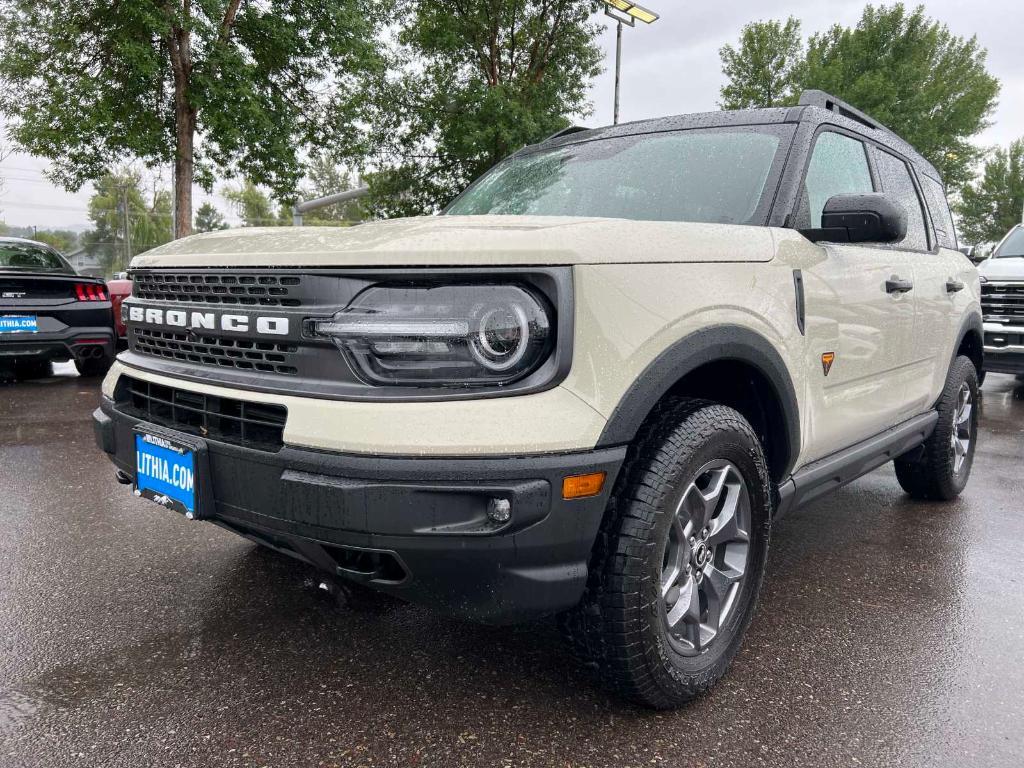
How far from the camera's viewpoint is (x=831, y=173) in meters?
2.90

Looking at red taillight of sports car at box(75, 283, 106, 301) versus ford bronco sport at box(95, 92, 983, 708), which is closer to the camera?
ford bronco sport at box(95, 92, 983, 708)

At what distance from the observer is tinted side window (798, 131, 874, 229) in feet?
8.83

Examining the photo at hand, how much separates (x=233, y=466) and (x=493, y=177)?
207cm

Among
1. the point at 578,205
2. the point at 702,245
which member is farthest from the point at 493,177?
the point at 702,245

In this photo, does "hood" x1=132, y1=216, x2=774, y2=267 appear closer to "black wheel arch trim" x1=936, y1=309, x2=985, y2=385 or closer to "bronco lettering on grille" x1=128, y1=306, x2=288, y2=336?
"bronco lettering on grille" x1=128, y1=306, x2=288, y2=336

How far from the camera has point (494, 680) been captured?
87.6 inches

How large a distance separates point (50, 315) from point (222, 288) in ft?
20.7

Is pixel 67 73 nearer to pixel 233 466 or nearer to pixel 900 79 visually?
pixel 233 466

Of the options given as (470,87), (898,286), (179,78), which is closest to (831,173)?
(898,286)

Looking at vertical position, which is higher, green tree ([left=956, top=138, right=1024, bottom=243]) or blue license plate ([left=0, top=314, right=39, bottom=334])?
green tree ([left=956, top=138, right=1024, bottom=243])

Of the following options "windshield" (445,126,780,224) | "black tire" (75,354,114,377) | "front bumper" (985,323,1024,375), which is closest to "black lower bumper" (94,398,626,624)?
"windshield" (445,126,780,224)

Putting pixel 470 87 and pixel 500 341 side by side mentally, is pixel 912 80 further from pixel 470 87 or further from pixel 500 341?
pixel 500 341

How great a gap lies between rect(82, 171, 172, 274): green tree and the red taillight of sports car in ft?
115

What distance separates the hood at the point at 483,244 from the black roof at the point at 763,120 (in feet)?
2.58
